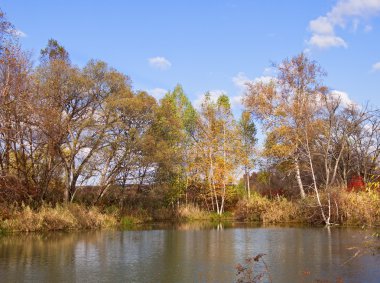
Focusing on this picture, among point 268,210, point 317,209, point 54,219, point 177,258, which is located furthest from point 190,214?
point 177,258

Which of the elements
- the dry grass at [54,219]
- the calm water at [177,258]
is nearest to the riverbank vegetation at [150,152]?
the dry grass at [54,219]

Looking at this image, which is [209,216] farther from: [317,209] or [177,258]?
[177,258]

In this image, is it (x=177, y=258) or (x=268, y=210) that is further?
(x=268, y=210)

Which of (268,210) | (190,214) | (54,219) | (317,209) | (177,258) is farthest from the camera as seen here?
(190,214)

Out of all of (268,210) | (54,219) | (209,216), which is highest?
(268,210)

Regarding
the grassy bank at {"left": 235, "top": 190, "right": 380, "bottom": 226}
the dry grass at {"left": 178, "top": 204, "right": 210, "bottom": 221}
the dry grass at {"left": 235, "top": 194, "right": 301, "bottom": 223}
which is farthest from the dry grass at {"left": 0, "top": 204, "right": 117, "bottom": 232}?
the grassy bank at {"left": 235, "top": 190, "right": 380, "bottom": 226}

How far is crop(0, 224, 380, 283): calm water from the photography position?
37.6 ft

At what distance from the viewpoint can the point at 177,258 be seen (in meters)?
14.9

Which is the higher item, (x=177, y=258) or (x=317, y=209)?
(x=317, y=209)

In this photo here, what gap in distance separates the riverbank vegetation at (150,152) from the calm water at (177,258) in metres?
5.98

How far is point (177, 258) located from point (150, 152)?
19312mm

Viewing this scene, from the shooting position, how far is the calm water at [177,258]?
11469mm

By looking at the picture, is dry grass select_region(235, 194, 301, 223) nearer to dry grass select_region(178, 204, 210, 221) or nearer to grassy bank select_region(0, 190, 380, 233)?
grassy bank select_region(0, 190, 380, 233)

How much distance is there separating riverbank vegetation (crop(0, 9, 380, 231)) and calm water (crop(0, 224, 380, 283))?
598 centimetres
